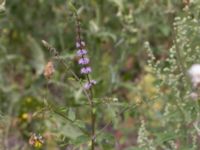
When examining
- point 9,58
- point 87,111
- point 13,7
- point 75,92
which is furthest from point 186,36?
point 13,7

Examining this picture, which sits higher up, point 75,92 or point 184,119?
point 75,92

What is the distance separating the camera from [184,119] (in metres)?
2.48

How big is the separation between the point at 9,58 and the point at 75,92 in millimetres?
607

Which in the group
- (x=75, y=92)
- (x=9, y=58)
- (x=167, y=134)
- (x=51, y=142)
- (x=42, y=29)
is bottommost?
(x=167, y=134)

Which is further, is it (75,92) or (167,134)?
(75,92)

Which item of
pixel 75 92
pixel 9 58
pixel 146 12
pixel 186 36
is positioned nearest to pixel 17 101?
pixel 9 58

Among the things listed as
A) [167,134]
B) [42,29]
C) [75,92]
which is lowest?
[167,134]

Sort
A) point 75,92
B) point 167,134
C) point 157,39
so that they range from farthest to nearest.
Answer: point 157,39 < point 75,92 < point 167,134

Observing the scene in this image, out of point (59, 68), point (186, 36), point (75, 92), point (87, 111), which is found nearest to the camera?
point (186, 36)

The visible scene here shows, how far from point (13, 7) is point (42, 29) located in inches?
11.2

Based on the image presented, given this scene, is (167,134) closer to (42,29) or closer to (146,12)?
(146,12)

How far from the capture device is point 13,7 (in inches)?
159

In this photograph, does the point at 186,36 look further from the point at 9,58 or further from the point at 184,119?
the point at 9,58

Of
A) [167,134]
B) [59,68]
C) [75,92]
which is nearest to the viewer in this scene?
[167,134]
